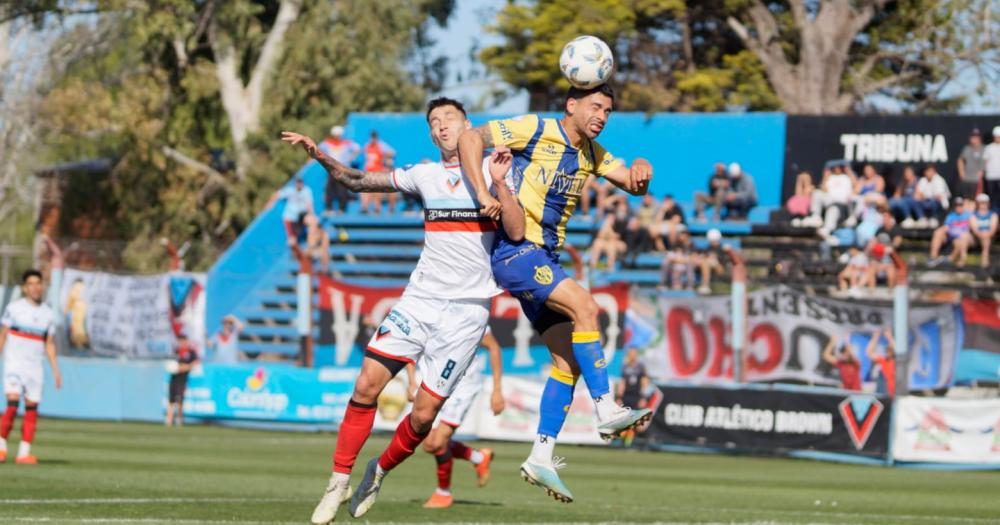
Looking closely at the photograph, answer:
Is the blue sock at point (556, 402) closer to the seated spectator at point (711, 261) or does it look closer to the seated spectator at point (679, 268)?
the seated spectator at point (711, 261)

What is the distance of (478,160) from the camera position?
9.57 meters

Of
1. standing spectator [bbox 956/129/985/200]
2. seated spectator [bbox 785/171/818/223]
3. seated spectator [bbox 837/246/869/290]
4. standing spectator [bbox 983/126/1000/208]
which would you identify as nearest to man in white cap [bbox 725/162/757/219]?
seated spectator [bbox 785/171/818/223]

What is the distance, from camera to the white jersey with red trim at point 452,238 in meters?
10.2

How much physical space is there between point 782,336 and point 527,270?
15.5 metres

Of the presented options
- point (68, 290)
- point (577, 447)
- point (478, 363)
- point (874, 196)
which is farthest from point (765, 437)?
point (68, 290)

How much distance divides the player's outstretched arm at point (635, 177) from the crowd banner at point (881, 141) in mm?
21589

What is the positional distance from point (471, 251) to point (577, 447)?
1662 centimetres

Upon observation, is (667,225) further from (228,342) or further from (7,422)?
(7,422)

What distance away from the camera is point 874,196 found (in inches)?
1160

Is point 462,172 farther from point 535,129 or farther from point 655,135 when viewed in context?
point 655,135

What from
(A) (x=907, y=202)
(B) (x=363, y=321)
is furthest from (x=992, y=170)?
(B) (x=363, y=321)

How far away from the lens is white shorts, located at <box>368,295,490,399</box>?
1014cm

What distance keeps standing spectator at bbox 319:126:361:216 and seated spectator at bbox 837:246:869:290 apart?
11.4 meters

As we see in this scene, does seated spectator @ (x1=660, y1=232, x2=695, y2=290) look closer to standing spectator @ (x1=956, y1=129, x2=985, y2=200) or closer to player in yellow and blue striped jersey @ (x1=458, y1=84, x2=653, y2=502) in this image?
standing spectator @ (x1=956, y1=129, x2=985, y2=200)
